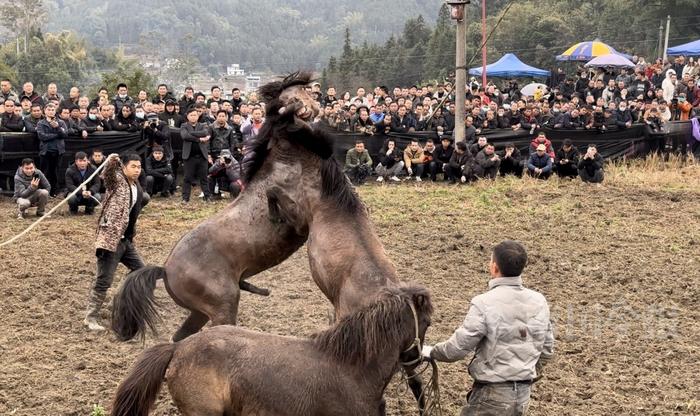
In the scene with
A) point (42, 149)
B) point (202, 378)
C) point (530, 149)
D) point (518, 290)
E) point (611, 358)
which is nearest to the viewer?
point (202, 378)

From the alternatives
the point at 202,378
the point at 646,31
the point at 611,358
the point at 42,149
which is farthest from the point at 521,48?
the point at 202,378

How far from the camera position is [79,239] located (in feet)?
36.6

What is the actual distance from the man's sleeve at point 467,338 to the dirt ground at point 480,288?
1.09m

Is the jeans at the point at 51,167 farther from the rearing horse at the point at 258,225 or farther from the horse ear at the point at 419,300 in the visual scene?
the horse ear at the point at 419,300

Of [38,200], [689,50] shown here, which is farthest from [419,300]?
[689,50]

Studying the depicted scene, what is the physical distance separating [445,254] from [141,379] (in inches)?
Answer: 261

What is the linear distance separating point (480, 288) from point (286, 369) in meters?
5.22

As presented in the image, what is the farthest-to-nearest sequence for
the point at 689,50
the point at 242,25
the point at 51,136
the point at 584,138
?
the point at 242,25 < the point at 689,50 < the point at 584,138 < the point at 51,136

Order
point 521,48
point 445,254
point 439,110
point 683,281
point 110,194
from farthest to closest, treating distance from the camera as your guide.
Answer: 1. point 521,48
2. point 439,110
3. point 445,254
4. point 683,281
5. point 110,194

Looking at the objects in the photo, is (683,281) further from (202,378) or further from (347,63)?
(347,63)

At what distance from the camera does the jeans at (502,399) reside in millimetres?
4293

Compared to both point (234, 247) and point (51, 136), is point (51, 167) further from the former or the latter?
point (234, 247)

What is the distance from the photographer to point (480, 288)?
8.66 metres

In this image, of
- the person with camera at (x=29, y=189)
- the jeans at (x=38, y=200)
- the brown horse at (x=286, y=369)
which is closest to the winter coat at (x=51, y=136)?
the person with camera at (x=29, y=189)
